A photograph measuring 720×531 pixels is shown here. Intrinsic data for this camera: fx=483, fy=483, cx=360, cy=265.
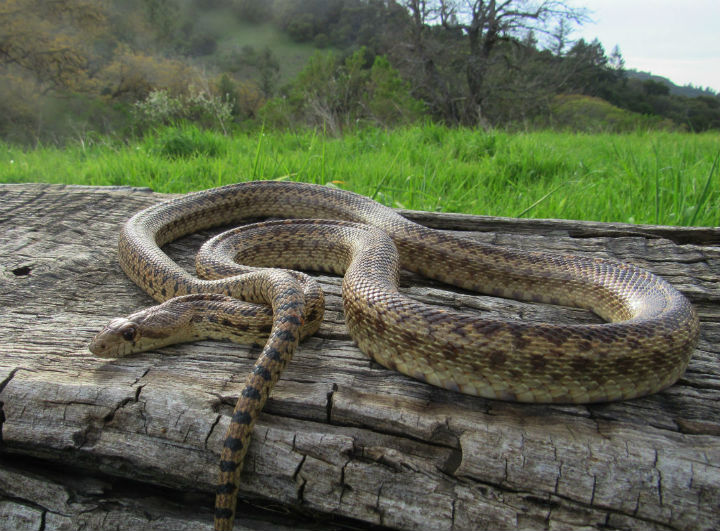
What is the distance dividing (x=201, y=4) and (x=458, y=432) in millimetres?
52887

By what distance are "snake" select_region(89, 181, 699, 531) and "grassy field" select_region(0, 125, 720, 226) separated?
6.72 feet

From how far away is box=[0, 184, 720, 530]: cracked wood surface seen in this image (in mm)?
2379

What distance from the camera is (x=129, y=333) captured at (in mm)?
3262

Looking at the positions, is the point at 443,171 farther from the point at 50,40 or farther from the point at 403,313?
the point at 50,40

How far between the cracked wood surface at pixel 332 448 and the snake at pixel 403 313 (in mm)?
140

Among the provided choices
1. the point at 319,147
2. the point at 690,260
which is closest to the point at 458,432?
the point at 690,260

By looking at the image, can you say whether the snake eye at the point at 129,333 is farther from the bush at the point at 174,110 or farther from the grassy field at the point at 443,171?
the bush at the point at 174,110

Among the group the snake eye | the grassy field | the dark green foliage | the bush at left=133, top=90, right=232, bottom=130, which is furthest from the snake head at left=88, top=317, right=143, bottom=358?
the dark green foliage

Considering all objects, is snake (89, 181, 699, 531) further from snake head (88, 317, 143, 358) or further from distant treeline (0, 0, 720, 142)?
distant treeline (0, 0, 720, 142)

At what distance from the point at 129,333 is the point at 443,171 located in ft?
18.3

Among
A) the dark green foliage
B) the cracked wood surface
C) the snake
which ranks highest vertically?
the dark green foliage

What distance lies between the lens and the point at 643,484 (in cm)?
237

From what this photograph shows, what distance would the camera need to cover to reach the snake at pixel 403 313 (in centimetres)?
275

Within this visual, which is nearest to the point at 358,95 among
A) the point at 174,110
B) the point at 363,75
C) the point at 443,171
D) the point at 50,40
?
the point at 363,75
